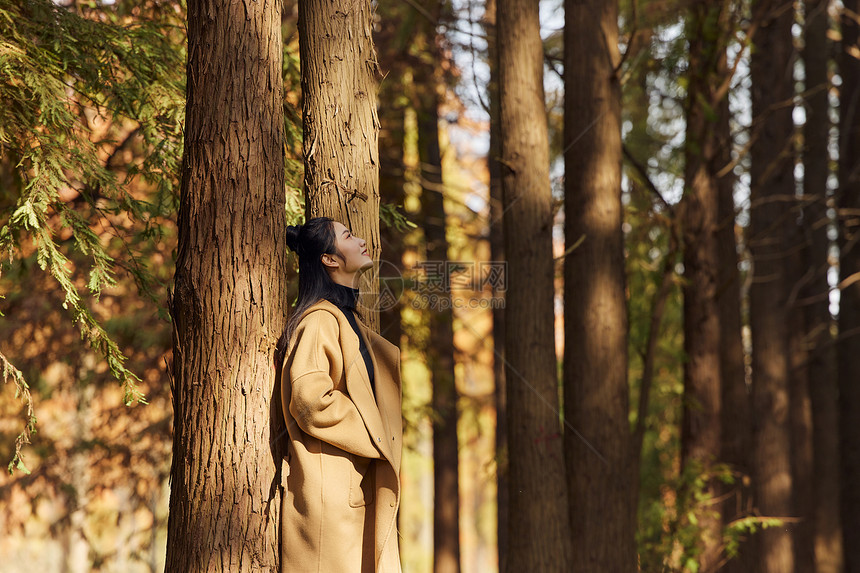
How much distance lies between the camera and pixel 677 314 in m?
16.1

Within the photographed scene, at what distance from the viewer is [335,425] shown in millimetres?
3074

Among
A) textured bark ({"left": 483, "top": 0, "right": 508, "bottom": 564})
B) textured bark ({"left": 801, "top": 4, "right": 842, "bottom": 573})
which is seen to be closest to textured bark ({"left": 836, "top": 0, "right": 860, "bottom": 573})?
textured bark ({"left": 801, "top": 4, "right": 842, "bottom": 573})

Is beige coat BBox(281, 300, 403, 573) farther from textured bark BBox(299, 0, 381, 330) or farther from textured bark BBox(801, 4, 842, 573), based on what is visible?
textured bark BBox(801, 4, 842, 573)

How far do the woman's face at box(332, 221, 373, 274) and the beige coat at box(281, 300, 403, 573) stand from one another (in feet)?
0.71

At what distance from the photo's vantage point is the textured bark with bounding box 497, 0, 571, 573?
5.51 metres

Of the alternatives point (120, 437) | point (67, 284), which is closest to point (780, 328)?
point (120, 437)

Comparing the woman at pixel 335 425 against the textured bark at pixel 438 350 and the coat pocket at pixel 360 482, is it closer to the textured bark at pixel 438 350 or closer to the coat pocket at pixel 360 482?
the coat pocket at pixel 360 482

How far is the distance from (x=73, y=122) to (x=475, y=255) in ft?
32.5

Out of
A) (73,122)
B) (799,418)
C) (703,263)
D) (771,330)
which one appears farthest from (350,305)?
(799,418)

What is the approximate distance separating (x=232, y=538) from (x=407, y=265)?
7364 millimetres

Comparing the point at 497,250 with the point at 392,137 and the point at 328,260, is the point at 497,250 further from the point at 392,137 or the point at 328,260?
the point at 328,260

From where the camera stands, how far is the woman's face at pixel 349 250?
3.41 m

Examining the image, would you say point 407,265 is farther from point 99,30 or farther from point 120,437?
point 99,30
